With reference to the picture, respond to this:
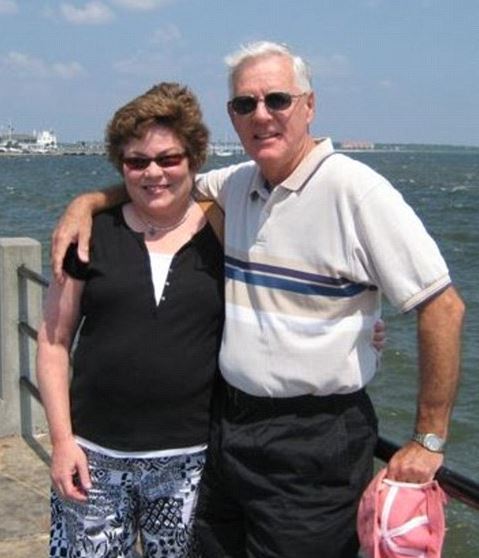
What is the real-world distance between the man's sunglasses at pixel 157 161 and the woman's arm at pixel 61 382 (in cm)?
41

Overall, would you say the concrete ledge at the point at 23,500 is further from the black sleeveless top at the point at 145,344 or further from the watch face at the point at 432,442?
the watch face at the point at 432,442

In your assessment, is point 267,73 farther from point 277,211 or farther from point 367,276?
point 367,276

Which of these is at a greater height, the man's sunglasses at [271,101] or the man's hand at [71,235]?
the man's sunglasses at [271,101]

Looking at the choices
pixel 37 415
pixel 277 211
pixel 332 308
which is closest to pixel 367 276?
pixel 332 308

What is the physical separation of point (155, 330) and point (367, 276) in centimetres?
73

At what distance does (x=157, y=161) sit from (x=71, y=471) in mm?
1004

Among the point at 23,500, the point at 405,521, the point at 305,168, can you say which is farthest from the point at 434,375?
the point at 23,500

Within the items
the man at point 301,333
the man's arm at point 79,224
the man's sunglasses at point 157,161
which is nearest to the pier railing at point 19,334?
the man's arm at point 79,224

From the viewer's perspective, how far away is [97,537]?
10.5 feet

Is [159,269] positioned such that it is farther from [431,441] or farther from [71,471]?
[431,441]

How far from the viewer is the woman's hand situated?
3.13 metres

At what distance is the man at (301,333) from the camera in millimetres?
2686

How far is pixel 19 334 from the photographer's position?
5.85 m

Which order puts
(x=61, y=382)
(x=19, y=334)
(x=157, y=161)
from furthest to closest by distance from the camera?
(x=19, y=334) < (x=61, y=382) < (x=157, y=161)
